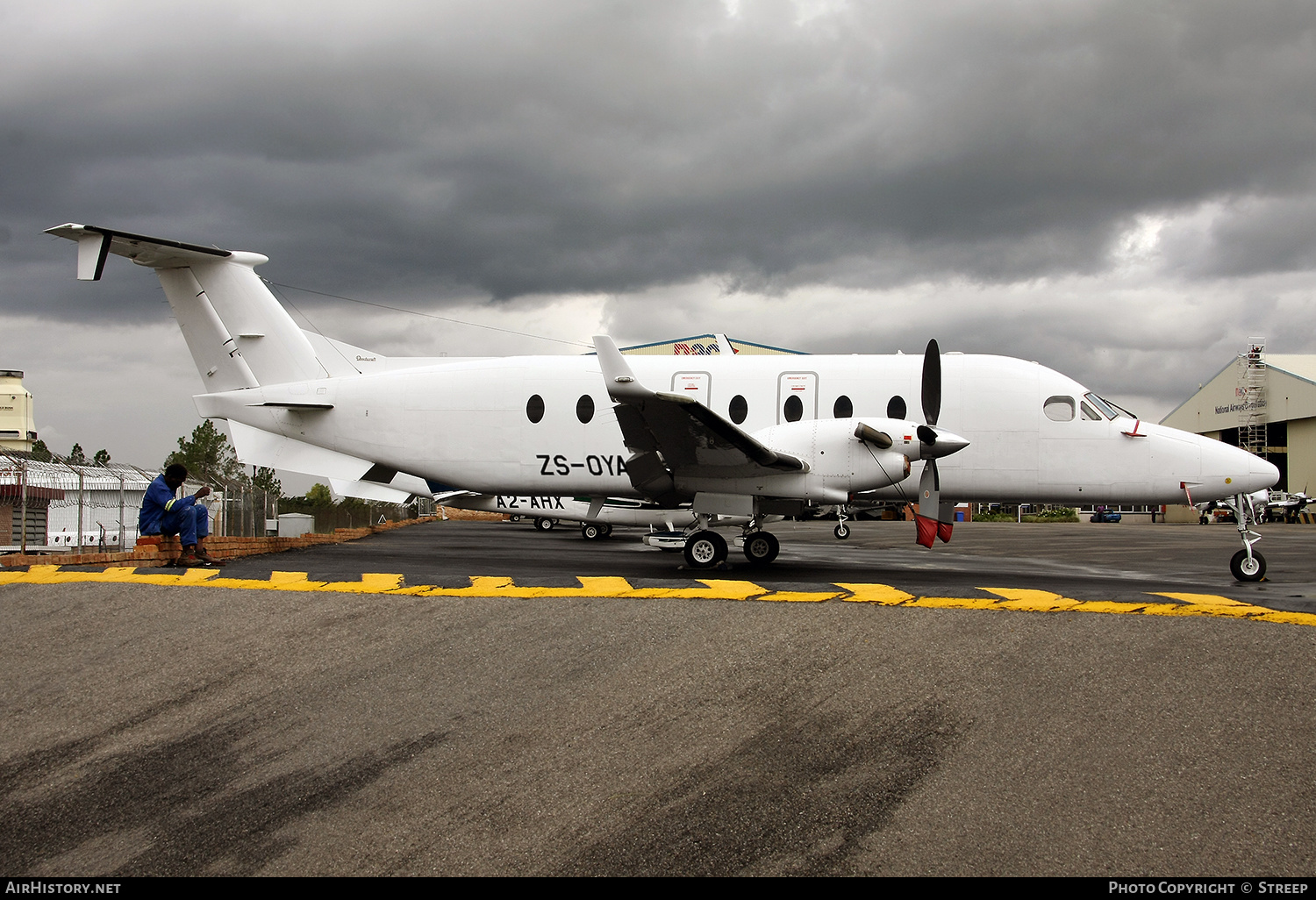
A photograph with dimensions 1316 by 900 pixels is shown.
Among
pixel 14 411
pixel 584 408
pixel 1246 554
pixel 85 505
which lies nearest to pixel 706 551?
pixel 584 408

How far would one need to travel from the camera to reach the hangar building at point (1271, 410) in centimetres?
5522

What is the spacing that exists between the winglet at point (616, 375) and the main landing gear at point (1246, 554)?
30.9 feet

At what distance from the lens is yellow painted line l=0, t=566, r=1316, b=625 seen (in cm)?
696

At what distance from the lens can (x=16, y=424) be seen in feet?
179

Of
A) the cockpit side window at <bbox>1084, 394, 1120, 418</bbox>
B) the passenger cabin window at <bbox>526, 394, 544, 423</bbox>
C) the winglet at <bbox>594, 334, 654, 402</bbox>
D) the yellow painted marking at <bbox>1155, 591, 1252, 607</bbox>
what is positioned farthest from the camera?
the passenger cabin window at <bbox>526, 394, 544, 423</bbox>

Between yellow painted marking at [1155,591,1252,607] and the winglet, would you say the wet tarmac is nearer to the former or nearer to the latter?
yellow painted marking at [1155,591,1252,607]

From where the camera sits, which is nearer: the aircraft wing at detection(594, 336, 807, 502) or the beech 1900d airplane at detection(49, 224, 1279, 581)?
the aircraft wing at detection(594, 336, 807, 502)

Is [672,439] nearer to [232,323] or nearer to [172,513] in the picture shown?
[172,513]

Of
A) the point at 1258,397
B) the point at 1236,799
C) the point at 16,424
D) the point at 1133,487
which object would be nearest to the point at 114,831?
the point at 1236,799

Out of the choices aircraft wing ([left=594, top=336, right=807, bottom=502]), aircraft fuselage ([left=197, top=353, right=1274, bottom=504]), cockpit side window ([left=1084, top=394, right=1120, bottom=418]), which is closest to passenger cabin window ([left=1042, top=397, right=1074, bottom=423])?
aircraft fuselage ([left=197, top=353, right=1274, bottom=504])

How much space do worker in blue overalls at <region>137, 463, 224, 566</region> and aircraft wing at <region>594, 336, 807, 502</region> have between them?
6537 millimetres

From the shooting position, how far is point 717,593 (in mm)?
7566
